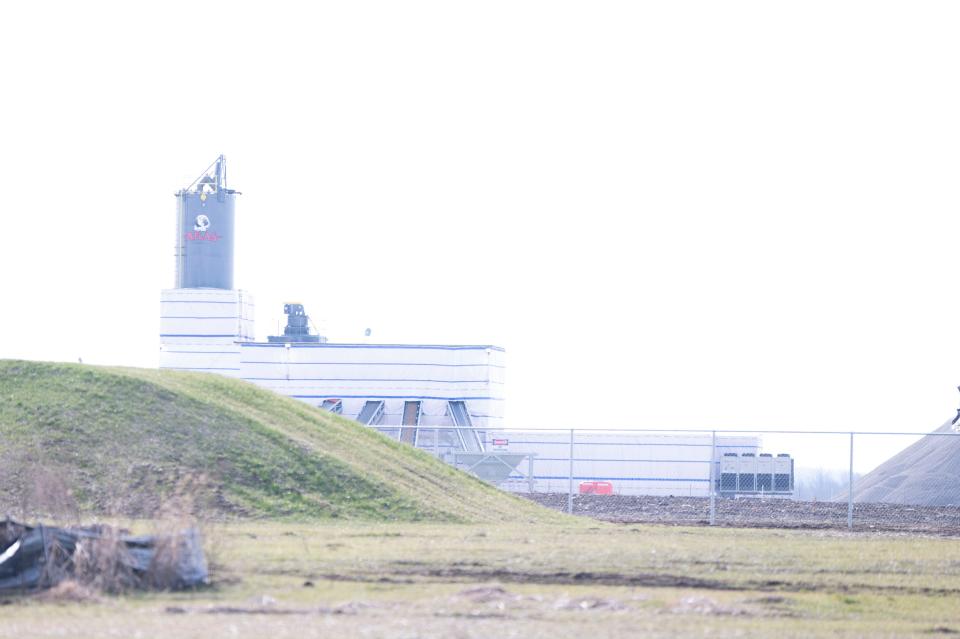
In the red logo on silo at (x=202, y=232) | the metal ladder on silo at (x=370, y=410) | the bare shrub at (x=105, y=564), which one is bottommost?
the bare shrub at (x=105, y=564)

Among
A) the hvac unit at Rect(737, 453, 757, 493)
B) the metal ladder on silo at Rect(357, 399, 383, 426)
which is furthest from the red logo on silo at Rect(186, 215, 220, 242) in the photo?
the hvac unit at Rect(737, 453, 757, 493)

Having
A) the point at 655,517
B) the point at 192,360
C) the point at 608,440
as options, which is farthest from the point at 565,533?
the point at 192,360

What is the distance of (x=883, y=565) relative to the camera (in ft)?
56.3

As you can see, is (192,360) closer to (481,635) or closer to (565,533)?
(565,533)

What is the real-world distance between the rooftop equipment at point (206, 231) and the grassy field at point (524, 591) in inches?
1790

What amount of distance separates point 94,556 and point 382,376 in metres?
46.1

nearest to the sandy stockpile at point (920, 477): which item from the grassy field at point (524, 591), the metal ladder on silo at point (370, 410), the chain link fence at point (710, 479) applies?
the chain link fence at point (710, 479)

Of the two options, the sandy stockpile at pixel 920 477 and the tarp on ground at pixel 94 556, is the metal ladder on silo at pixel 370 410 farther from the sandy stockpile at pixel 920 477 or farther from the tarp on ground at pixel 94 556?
the tarp on ground at pixel 94 556

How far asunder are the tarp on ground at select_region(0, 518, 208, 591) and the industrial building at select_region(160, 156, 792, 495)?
28.5m

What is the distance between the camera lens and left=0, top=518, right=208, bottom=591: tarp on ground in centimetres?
1302

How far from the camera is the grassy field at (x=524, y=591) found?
11.4 m

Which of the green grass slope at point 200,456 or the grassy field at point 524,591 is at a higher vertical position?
the green grass slope at point 200,456

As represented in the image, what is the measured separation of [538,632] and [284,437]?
1524 centimetres

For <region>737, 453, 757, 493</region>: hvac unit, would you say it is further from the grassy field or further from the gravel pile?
the grassy field
